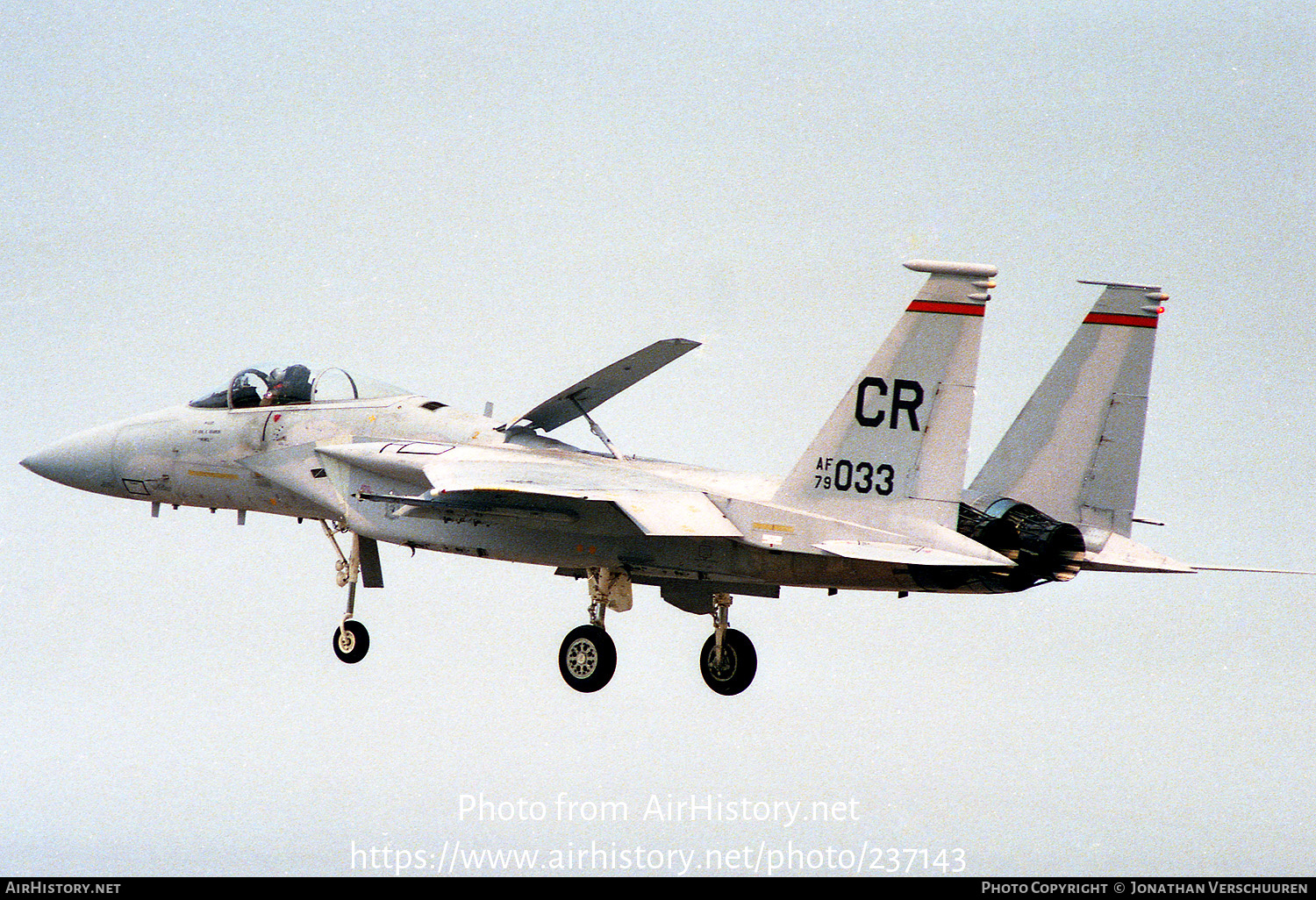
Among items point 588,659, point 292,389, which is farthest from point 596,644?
point 292,389

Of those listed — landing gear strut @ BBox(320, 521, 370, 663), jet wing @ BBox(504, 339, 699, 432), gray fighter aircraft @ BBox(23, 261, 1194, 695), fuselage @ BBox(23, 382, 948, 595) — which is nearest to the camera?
gray fighter aircraft @ BBox(23, 261, 1194, 695)

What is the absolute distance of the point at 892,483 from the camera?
16.1 meters

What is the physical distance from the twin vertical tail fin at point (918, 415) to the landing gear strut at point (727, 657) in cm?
231

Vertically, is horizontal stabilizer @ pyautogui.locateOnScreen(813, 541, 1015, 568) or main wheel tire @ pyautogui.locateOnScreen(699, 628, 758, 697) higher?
horizontal stabilizer @ pyautogui.locateOnScreen(813, 541, 1015, 568)

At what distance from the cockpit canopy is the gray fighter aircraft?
3cm

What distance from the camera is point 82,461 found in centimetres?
2016

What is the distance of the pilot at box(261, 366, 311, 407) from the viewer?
63.6 ft

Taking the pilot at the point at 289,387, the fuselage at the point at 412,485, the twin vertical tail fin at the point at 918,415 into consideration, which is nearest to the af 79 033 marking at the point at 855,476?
the twin vertical tail fin at the point at 918,415

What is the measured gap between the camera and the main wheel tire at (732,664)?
59.2 feet

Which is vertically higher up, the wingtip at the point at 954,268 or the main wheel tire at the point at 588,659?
the wingtip at the point at 954,268

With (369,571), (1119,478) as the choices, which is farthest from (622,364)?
(1119,478)

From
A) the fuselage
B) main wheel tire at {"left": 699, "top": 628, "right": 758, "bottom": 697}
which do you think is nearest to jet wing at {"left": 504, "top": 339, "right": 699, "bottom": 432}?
the fuselage

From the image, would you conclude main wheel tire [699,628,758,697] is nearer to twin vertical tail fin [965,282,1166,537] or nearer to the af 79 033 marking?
the af 79 033 marking

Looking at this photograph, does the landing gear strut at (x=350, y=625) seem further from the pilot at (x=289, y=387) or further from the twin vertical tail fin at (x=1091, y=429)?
the twin vertical tail fin at (x=1091, y=429)
